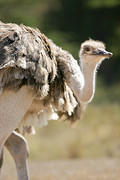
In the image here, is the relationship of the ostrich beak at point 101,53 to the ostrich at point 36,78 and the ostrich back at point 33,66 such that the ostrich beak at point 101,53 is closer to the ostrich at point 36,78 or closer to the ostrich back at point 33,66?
the ostrich at point 36,78

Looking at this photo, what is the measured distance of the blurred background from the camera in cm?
1625

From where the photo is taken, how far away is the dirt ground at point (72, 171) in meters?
11.0

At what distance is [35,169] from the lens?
12.7 metres

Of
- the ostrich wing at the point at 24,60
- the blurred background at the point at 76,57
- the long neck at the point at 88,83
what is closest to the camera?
A: the ostrich wing at the point at 24,60

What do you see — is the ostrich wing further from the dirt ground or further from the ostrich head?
the dirt ground

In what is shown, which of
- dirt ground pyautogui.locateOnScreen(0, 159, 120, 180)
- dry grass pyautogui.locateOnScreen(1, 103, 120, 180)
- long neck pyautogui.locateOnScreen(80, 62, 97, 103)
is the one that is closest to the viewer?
long neck pyautogui.locateOnScreen(80, 62, 97, 103)

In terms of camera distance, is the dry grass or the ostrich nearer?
the ostrich

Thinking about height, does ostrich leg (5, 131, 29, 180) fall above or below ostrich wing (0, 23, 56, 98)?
below

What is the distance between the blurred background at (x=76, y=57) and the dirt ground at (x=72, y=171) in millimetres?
2196

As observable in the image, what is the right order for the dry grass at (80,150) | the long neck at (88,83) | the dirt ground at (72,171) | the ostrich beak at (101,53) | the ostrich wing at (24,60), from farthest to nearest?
the dry grass at (80,150), the dirt ground at (72,171), the long neck at (88,83), the ostrich beak at (101,53), the ostrich wing at (24,60)

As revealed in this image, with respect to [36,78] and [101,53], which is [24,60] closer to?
[36,78]

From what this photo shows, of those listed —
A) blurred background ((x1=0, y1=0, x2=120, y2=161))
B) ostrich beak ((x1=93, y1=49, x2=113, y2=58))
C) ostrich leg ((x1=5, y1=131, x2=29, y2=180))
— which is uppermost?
blurred background ((x1=0, y1=0, x2=120, y2=161))

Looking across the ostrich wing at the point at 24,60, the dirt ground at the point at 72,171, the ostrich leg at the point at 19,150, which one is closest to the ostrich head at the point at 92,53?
the ostrich wing at the point at 24,60

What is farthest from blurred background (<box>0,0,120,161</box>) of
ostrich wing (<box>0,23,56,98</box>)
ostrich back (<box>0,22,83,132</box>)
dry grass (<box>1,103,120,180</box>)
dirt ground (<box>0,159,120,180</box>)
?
ostrich wing (<box>0,23,56,98</box>)
